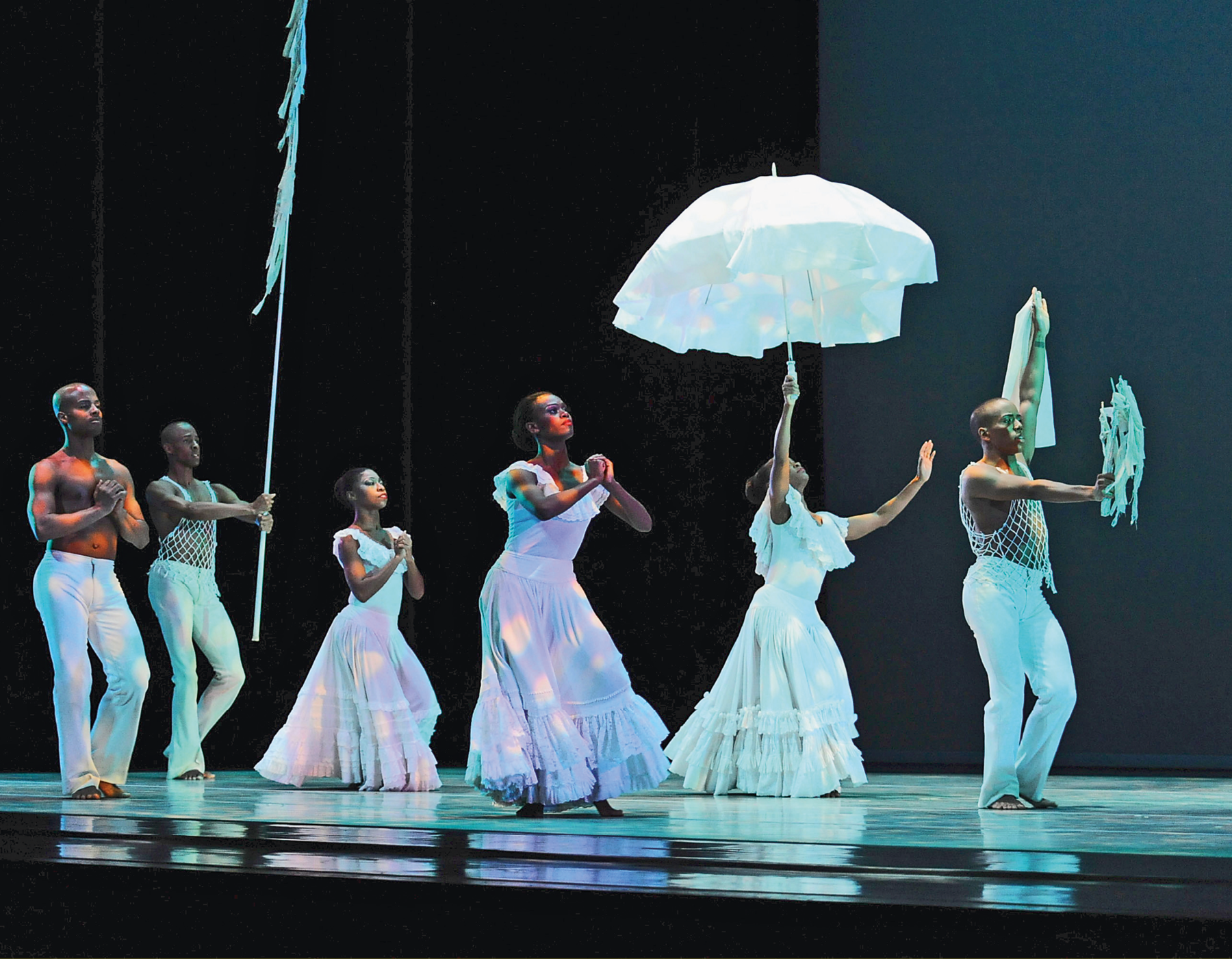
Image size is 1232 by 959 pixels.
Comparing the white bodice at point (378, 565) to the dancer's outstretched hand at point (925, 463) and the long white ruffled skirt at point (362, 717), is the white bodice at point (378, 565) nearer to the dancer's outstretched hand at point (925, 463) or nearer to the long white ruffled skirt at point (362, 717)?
the long white ruffled skirt at point (362, 717)

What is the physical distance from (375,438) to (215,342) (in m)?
1.01

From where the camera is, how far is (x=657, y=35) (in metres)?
8.99

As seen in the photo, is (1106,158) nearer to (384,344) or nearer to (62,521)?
(384,344)

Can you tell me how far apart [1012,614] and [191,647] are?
4.07 m

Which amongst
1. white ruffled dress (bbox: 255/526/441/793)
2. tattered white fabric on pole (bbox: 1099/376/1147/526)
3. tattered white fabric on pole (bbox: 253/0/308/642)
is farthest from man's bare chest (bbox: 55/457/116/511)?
tattered white fabric on pole (bbox: 1099/376/1147/526)

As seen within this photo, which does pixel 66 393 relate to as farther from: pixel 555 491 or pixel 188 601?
pixel 555 491

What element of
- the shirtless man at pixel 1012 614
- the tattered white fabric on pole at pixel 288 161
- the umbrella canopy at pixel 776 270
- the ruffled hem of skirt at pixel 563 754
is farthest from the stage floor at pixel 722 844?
the tattered white fabric on pole at pixel 288 161

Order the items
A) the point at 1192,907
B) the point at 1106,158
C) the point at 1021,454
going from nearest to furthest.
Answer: the point at 1192,907, the point at 1021,454, the point at 1106,158

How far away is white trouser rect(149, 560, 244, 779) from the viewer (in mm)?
7781

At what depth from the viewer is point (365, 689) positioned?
7562 mm

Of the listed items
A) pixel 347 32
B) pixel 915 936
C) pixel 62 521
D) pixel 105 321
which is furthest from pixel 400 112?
pixel 915 936

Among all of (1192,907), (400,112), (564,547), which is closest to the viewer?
(1192,907)

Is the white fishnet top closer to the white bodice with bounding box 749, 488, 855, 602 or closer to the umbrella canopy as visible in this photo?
the umbrella canopy

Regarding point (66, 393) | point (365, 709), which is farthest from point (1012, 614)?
point (66, 393)
